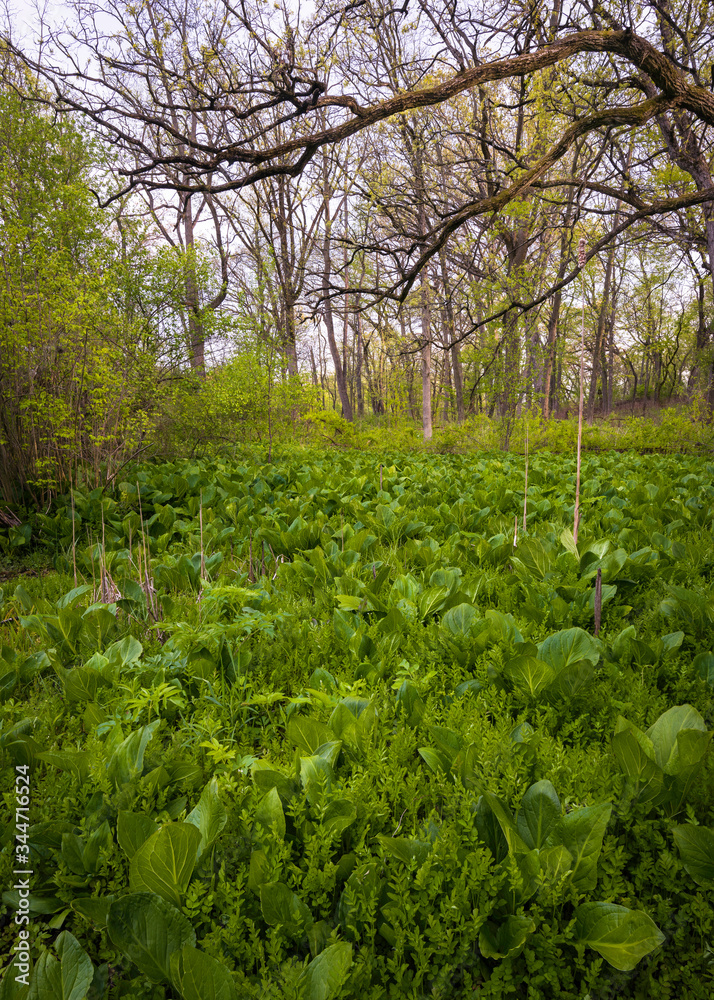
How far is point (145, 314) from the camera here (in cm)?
980

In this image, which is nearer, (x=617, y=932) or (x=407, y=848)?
(x=617, y=932)

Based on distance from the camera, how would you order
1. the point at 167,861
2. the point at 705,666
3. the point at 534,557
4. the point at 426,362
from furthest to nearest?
the point at 426,362
the point at 534,557
the point at 705,666
the point at 167,861

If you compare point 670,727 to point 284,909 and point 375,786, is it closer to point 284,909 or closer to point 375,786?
point 375,786

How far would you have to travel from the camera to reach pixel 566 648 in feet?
6.40

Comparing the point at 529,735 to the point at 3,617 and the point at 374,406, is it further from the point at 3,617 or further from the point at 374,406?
the point at 374,406

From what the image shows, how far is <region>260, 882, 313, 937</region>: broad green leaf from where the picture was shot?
1.09 m

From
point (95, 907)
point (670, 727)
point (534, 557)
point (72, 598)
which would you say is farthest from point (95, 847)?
point (534, 557)

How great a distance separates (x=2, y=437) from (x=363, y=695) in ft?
17.1

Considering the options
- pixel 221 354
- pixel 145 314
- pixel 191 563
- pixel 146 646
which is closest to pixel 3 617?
pixel 191 563

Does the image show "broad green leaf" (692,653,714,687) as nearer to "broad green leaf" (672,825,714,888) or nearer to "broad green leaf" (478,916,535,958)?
"broad green leaf" (672,825,714,888)

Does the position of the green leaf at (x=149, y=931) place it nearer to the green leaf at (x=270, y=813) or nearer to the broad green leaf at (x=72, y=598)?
the green leaf at (x=270, y=813)

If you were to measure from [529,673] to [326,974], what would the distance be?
1112 millimetres

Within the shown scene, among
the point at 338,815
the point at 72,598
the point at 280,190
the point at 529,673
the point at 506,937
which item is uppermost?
the point at 280,190

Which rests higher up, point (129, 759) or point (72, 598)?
point (72, 598)
